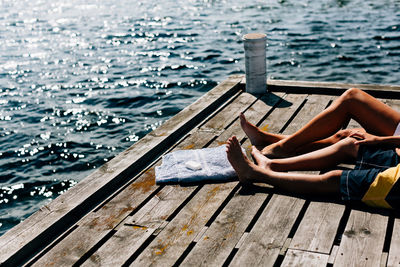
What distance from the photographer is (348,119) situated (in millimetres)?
3854

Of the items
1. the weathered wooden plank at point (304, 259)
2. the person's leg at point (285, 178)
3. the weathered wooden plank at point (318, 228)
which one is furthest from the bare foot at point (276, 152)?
the weathered wooden plank at point (304, 259)

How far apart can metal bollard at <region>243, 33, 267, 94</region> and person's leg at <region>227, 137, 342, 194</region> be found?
2245 mm

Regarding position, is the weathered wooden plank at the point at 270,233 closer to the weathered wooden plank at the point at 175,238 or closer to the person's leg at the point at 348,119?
the weathered wooden plank at the point at 175,238

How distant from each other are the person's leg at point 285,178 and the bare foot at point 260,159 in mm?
50

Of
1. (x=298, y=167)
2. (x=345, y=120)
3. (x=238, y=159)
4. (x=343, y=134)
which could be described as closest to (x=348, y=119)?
(x=345, y=120)

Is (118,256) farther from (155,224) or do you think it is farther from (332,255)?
(332,255)

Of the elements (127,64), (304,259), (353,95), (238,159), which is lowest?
(127,64)

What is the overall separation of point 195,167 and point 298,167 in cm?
80

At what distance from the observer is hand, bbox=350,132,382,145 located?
3.38 m

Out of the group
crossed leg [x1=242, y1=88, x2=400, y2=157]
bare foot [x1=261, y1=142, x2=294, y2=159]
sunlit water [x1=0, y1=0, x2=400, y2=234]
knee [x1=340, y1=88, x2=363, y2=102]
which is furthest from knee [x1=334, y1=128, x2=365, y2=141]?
sunlit water [x1=0, y1=0, x2=400, y2=234]

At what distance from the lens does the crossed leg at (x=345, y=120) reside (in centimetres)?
365

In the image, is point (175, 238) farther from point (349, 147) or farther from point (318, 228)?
point (349, 147)

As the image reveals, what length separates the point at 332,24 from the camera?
45.2ft

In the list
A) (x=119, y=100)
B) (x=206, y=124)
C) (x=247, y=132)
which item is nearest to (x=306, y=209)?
(x=247, y=132)
